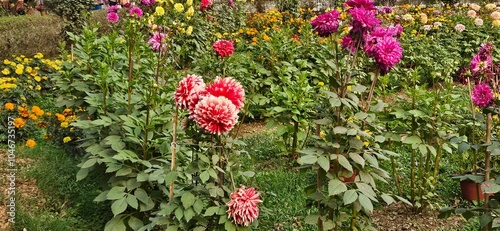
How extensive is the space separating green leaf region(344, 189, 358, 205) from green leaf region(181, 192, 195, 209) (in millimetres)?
649

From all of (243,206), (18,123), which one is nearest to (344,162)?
(243,206)

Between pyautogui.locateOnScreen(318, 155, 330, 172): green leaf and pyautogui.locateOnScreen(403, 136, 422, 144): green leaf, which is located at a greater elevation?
pyautogui.locateOnScreen(318, 155, 330, 172): green leaf

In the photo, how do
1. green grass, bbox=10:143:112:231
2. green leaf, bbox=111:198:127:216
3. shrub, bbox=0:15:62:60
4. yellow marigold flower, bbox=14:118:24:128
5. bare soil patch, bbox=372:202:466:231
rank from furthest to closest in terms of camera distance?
shrub, bbox=0:15:62:60 → yellow marigold flower, bbox=14:118:24:128 → bare soil patch, bbox=372:202:466:231 → green grass, bbox=10:143:112:231 → green leaf, bbox=111:198:127:216

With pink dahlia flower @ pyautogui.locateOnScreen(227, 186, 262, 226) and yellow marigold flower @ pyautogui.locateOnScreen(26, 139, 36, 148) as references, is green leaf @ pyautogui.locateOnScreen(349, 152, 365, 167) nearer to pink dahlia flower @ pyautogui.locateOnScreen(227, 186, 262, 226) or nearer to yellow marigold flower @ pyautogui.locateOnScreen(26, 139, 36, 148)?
pink dahlia flower @ pyautogui.locateOnScreen(227, 186, 262, 226)

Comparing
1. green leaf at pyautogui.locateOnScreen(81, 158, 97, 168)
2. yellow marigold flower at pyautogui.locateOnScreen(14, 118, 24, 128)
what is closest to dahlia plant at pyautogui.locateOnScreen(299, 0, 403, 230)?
green leaf at pyautogui.locateOnScreen(81, 158, 97, 168)

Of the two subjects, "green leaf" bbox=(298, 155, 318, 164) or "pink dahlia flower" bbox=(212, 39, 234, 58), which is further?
"pink dahlia flower" bbox=(212, 39, 234, 58)

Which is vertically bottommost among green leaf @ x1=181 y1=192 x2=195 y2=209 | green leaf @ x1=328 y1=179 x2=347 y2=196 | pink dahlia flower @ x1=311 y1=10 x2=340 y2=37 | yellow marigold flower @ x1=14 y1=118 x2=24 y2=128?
yellow marigold flower @ x1=14 y1=118 x2=24 y2=128

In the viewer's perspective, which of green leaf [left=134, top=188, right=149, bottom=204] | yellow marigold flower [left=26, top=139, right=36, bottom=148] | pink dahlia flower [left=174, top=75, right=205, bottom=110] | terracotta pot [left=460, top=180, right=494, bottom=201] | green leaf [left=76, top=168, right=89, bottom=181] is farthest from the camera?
yellow marigold flower [left=26, top=139, right=36, bottom=148]

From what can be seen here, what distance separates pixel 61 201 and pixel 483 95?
8.31 ft

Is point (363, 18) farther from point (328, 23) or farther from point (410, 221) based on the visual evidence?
point (410, 221)

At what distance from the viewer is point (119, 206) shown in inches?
108

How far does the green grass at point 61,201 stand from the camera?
3156 millimetres

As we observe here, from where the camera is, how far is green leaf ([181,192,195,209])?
7.73 feet

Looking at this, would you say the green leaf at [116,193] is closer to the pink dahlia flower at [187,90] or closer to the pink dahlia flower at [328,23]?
the pink dahlia flower at [187,90]
